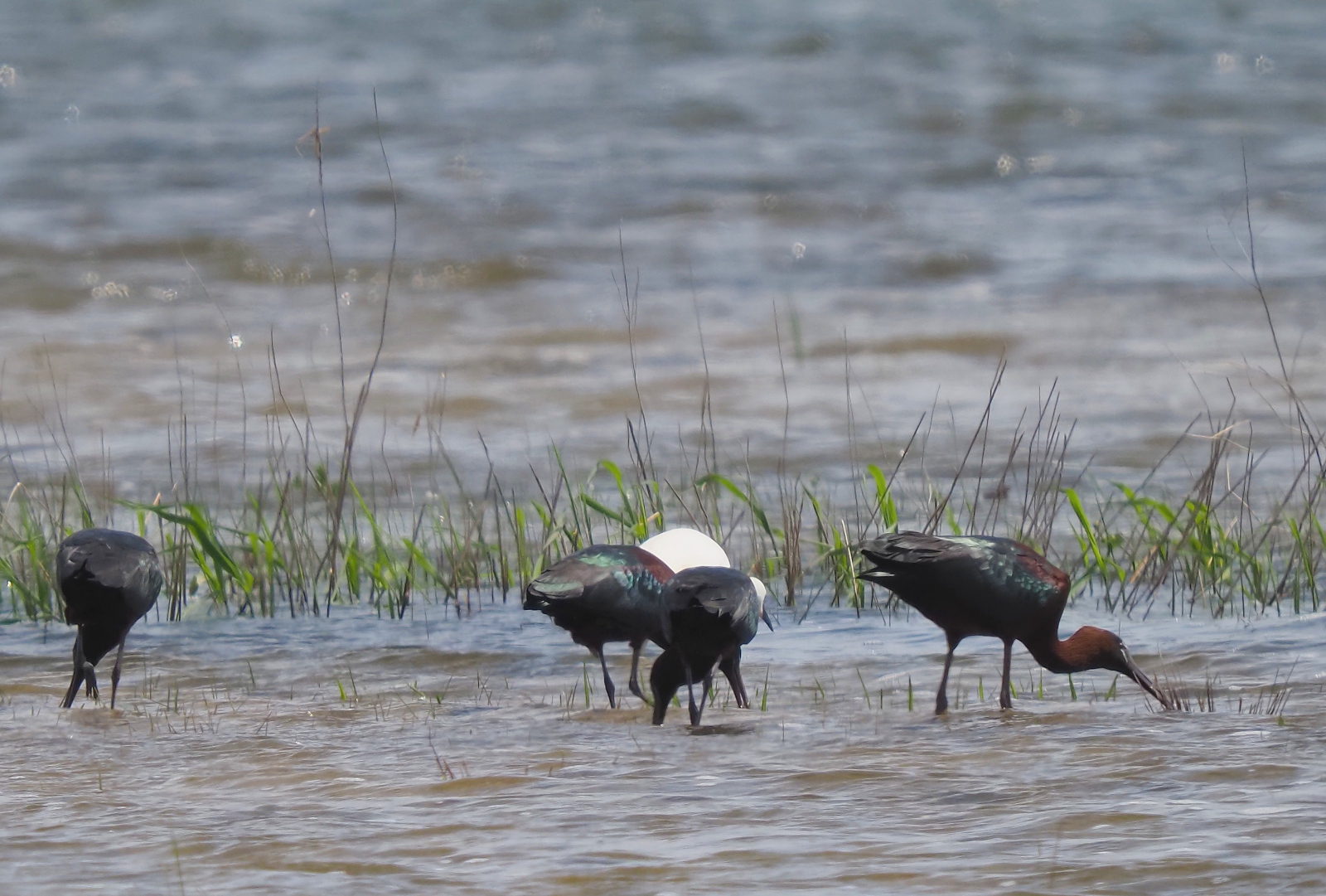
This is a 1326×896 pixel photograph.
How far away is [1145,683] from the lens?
16.0 feet

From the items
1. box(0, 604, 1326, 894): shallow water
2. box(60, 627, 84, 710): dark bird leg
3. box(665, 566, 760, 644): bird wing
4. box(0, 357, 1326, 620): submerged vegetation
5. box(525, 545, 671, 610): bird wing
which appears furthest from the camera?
box(0, 357, 1326, 620): submerged vegetation

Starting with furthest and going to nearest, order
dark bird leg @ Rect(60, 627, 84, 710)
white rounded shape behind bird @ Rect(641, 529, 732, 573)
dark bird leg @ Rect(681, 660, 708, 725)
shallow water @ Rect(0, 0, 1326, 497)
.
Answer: shallow water @ Rect(0, 0, 1326, 497)
white rounded shape behind bird @ Rect(641, 529, 732, 573)
dark bird leg @ Rect(60, 627, 84, 710)
dark bird leg @ Rect(681, 660, 708, 725)

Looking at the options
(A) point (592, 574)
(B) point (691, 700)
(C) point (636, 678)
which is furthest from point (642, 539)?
(B) point (691, 700)

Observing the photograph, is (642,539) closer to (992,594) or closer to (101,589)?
(992,594)

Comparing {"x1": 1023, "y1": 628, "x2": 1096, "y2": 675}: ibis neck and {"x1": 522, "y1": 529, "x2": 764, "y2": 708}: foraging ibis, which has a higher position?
{"x1": 522, "y1": 529, "x2": 764, "y2": 708}: foraging ibis

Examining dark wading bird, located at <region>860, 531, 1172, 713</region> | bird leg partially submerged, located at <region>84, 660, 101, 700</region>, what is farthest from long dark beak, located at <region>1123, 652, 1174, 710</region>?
bird leg partially submerged, located at <region>84, 660, 101, 700</region>

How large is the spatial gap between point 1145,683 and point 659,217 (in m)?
13.5

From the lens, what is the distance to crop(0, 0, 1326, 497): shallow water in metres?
11.8

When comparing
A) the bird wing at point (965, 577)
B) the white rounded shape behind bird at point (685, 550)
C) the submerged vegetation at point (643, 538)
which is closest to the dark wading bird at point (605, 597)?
the white rounded shape behind bird at point (685, 550)

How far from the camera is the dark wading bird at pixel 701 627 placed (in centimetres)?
456

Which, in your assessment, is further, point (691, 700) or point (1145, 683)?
point (1145, 683)

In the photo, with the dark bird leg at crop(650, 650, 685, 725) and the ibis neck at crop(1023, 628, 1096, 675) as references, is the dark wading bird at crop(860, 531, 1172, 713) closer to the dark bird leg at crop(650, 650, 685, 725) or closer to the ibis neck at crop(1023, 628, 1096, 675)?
the ibis neck at crop(1023, 628, 1096, 675)

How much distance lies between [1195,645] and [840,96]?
54.9ft

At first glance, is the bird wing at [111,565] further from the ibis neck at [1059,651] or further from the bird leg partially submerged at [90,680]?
the ibis neck at [1059,651]
